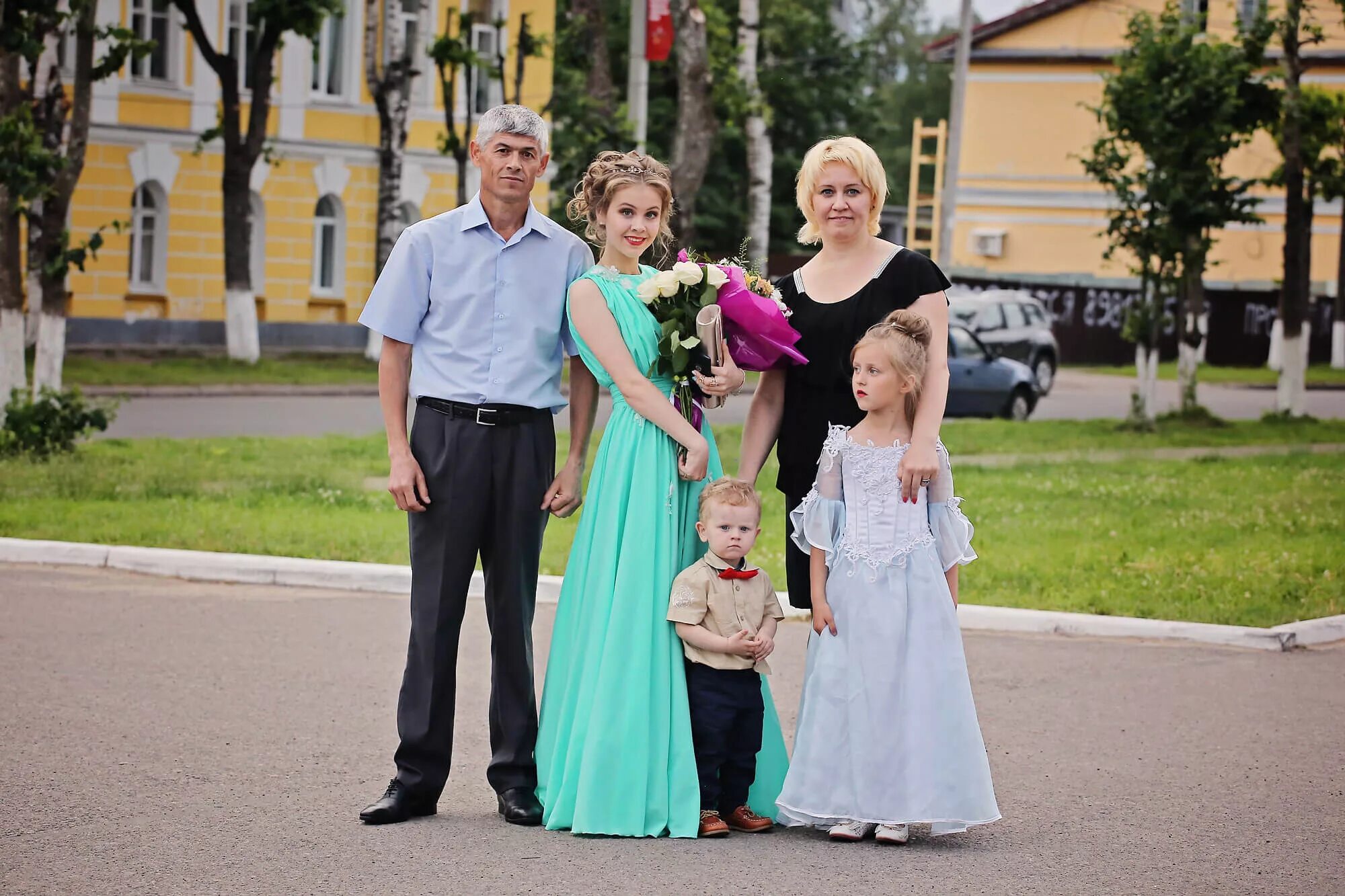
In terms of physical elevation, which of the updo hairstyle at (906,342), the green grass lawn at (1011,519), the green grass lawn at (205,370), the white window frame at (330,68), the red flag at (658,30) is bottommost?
the green grass lawn at (1011,519)

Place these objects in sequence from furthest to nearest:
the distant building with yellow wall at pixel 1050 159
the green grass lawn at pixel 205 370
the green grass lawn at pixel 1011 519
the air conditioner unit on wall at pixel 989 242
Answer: the air conditioner unit on wall at pixel 989 242, the distant building with yellow wall at pixel 1050 159, the green grass lawn at pixel 205 370, the green grass lawn at pixel 1011 519

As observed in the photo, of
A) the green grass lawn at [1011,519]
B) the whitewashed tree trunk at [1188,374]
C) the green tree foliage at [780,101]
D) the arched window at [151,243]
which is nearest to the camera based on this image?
the green grass lawn at [1011,519]

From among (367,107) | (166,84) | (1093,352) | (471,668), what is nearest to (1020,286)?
(1093,352)

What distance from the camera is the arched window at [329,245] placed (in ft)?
109

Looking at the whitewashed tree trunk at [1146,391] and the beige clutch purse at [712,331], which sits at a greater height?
the beige clutch purse at [712,331]

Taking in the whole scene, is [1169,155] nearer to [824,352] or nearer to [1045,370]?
[1045,370]

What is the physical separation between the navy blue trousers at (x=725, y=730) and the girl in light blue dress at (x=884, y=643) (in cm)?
14

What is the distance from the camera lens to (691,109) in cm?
2492

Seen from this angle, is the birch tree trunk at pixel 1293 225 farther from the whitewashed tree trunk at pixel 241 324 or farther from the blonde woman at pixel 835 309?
the blonde woman at pixel 835 309

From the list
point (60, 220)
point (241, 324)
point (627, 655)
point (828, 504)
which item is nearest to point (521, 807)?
point (627, 655)

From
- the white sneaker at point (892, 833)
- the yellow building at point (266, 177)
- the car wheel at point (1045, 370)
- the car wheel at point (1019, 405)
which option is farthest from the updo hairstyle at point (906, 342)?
the yellow building at point (266, 177)

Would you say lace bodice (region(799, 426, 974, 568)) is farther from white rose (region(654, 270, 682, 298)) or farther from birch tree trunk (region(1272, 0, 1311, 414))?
birch tree trunk (region(1272, 0, 1311, 414))

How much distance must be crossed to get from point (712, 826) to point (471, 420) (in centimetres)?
145

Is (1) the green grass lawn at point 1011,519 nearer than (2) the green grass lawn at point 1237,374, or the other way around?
(1) the green grass lawn at point 1011,519
